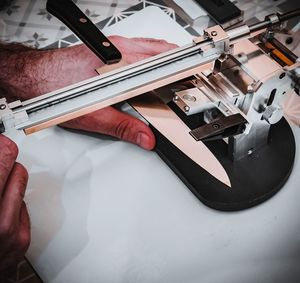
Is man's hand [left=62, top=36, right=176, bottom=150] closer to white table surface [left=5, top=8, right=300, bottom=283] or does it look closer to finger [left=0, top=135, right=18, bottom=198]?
white table surface [left=5, top=8, right=300, bottom=283]

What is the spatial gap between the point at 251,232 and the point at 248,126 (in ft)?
0.55

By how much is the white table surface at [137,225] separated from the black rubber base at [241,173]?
0.07 ft

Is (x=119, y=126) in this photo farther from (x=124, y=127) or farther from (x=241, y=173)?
(x=241, y=173)

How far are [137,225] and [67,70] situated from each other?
13.3 inches

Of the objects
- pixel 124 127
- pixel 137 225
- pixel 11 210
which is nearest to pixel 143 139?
pixel 124 127

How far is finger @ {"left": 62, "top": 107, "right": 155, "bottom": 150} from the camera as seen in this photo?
80 centimetres

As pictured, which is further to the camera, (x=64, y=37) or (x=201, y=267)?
(x=64, y=37)

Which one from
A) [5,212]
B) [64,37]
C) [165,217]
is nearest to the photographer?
[5,212]

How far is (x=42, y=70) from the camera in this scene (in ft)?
3.01

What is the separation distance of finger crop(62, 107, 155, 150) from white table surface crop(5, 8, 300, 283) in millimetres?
28

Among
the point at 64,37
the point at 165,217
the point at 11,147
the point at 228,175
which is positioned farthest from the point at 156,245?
the point at 64,37

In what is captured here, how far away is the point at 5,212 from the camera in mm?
642

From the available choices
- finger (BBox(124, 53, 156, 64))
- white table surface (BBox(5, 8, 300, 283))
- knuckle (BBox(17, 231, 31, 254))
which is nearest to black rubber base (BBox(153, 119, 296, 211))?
white table surface (BBox(5, 8, 300, 283))

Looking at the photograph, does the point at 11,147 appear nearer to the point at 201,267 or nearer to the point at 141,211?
the point at 141,211
